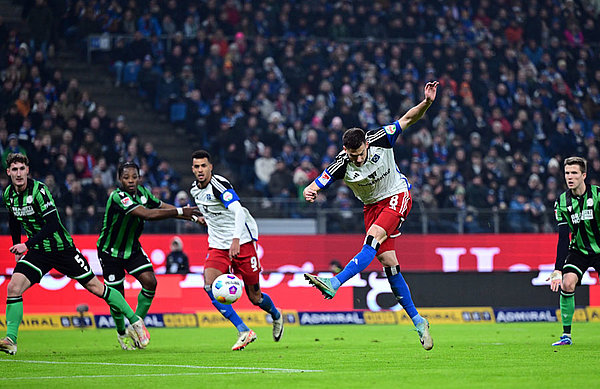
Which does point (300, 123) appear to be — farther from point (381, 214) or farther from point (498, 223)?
point (381, 214)

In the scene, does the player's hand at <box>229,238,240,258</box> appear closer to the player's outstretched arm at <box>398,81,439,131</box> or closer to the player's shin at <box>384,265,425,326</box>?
the player's shin at <box>384,265,425,326</box>

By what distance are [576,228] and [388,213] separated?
2526mm

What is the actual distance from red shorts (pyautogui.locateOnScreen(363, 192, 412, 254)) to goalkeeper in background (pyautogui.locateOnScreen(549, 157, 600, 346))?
200cm

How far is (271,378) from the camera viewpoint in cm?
776

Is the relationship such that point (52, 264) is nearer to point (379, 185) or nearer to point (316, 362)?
point (316, 362)

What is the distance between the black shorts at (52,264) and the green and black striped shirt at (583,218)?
220 inches

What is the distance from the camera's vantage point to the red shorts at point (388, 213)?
9.93m

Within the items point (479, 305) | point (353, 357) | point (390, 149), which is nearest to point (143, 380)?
point (353, 357)

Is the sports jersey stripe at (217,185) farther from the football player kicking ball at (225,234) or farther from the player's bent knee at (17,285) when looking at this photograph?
the player's bent knee at (17,285)

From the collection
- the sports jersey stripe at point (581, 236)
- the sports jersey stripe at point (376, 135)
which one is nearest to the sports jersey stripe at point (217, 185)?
the sports jersey stripe at point (376, 135)

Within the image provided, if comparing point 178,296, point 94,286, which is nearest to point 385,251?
point 94,286

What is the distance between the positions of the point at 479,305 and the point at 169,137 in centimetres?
1060

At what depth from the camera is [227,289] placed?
36.9 ft

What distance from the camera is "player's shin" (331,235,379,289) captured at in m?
9.20
